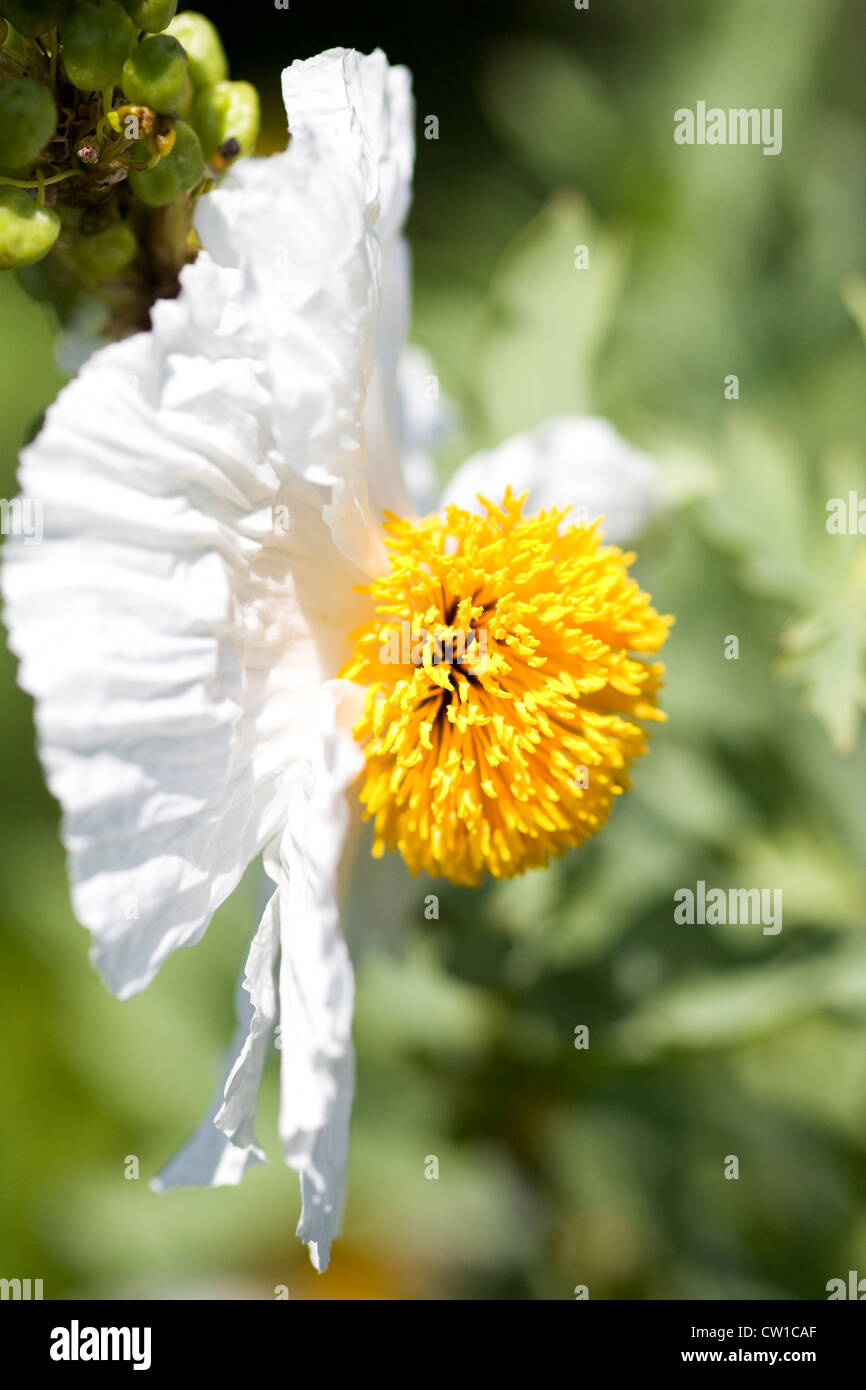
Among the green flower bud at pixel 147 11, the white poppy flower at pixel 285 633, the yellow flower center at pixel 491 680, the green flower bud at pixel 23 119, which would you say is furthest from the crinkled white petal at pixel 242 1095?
the green flower bud at pixel 147 11

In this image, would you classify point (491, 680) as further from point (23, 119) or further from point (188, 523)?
point (23, 119)

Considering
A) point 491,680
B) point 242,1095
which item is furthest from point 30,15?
point 242,1095

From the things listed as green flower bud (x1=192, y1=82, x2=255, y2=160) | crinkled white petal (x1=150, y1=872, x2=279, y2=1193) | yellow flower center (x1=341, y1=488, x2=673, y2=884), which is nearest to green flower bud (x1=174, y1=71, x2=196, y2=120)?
green flower bud (x1=192, y1=82, x2=255, y2=160)

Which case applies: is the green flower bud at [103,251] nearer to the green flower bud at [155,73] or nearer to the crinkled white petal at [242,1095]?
the green flower bud at [155,73]

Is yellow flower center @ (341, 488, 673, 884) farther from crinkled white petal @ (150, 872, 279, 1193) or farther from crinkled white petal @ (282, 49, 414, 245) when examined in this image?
crinkled white petal @ (282, 49, 414, 245)

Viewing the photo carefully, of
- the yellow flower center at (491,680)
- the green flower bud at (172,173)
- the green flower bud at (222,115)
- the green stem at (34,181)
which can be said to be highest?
the green flower bud at (222,115)

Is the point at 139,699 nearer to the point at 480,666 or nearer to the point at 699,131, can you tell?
the point at 480,666

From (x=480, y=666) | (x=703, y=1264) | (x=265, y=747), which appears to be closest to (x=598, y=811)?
(x=480, y=666)
